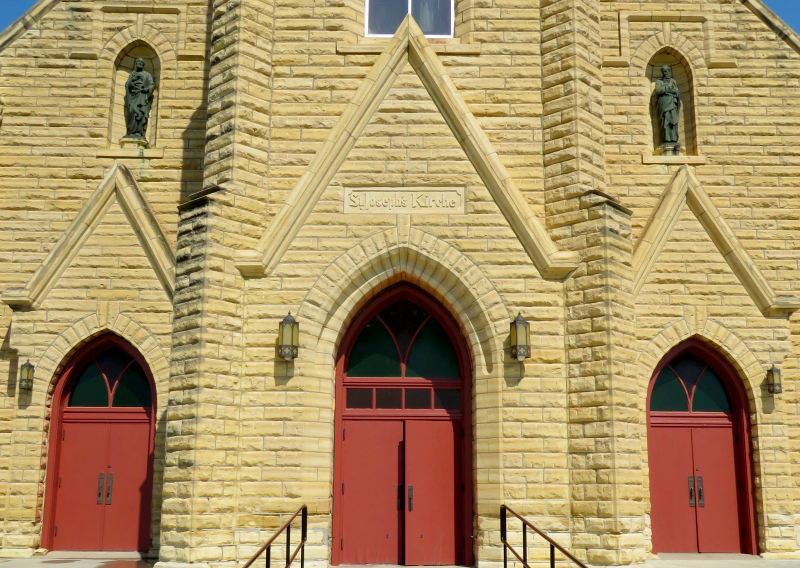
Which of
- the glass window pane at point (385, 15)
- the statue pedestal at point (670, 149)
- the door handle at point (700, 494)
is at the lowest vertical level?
the door handle at point (700, 494)

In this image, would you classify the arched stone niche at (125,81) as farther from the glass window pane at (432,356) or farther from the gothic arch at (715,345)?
the gothic arch at (715,345)

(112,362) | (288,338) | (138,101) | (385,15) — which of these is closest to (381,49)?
(385,15)

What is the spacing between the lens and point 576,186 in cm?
1077

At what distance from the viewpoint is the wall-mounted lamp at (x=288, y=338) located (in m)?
10.2

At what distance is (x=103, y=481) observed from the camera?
11.9 m

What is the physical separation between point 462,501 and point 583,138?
4.83 m

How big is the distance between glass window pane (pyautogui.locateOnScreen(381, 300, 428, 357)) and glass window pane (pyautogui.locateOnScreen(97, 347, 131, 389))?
152 inches

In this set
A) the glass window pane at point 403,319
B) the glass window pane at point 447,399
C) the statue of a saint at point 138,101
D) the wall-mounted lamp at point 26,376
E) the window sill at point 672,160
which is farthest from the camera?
the statue of a saint at point 138,101

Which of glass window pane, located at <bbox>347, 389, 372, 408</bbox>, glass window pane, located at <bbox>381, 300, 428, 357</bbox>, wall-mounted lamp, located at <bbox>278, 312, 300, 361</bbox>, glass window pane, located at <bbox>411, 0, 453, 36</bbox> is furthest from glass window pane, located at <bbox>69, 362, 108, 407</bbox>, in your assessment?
glass window pane, located at <bbox>411, 0, 453, 36</bbox>

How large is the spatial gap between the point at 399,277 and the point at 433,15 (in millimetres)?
4085

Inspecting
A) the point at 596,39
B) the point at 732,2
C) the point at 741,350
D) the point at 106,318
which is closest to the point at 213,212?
the point at 106,318

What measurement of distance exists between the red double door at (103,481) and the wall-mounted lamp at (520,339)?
526cm

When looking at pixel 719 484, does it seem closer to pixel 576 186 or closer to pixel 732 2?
pixel 576 186

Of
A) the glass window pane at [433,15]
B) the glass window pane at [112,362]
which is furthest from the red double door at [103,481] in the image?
the glass window pane at [433,15]
